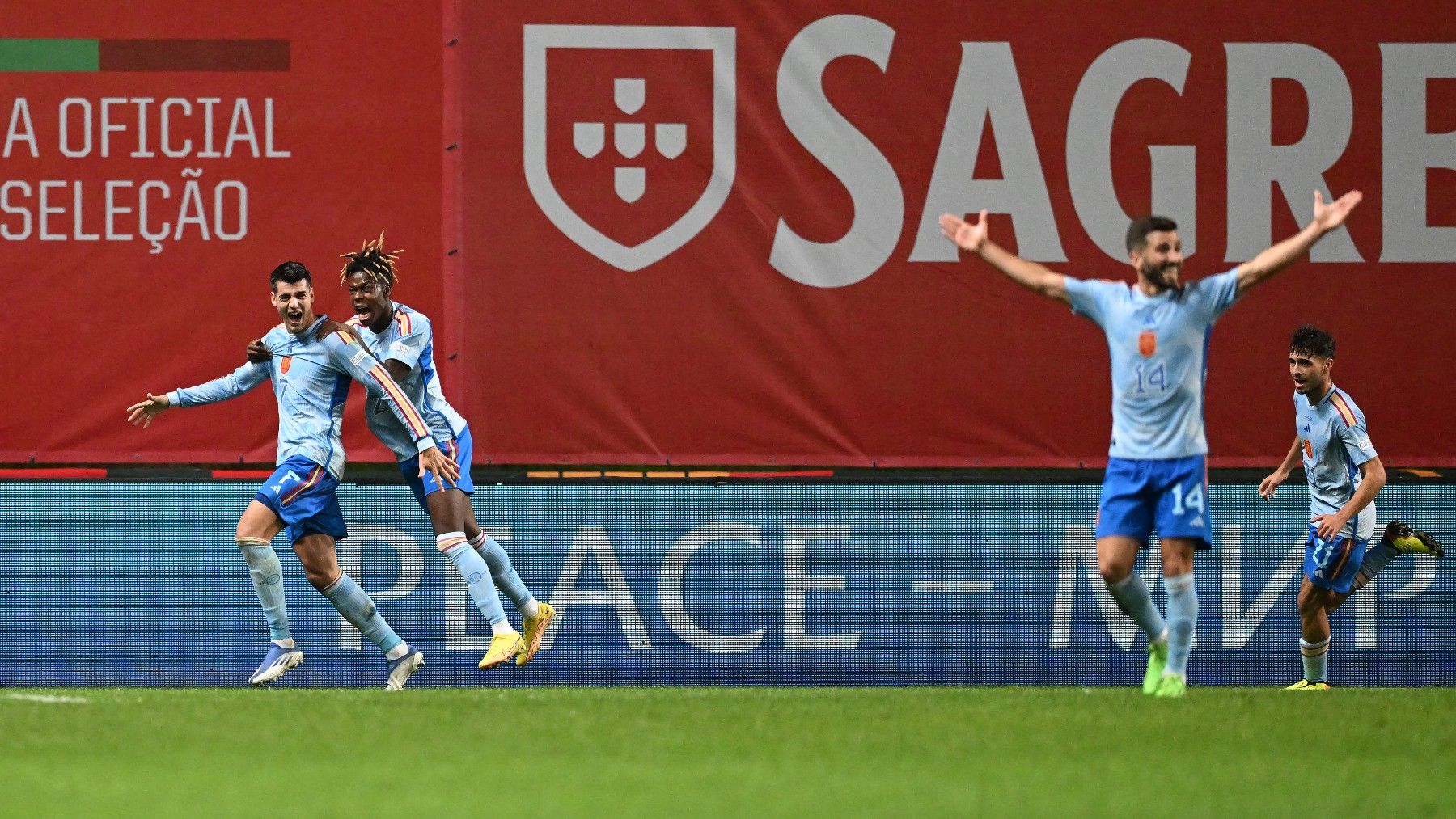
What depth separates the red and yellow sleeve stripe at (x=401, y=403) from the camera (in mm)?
9141

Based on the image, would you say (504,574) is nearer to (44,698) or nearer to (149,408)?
(149,408)

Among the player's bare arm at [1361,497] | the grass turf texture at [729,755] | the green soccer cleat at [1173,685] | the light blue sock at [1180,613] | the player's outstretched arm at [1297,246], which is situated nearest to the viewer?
the grass turf texture at [729,755]

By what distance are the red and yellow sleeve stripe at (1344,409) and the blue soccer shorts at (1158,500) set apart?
2.56 m

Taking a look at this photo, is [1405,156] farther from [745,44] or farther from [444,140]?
[444,140]

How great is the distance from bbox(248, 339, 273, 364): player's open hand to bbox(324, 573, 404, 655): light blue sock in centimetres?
121

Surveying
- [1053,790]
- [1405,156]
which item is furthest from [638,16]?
[1053,790]

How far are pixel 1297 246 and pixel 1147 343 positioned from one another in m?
0.67

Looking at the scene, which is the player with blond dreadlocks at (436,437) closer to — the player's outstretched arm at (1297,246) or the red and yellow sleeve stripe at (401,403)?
the red and yellow sleeve stripe at (401,403)

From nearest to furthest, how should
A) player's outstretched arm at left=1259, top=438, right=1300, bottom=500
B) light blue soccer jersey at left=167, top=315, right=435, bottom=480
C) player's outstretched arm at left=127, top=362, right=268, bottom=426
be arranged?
1. light blue soccer jersey at left=167, top=315, right=435, bottom=480
2. player's outstretched arm at left=127, top=362, right=268, bottom=426
3. player's outstretched arm at left=1259, top=438, right=1300, bottom=500

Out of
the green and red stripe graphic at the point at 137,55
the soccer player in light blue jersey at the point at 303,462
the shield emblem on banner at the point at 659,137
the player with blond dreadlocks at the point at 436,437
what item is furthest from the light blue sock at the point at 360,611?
the green and red stripe graphic at the point at 137,55

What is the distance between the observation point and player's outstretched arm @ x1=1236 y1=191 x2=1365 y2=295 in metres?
6.88

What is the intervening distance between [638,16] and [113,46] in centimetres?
304

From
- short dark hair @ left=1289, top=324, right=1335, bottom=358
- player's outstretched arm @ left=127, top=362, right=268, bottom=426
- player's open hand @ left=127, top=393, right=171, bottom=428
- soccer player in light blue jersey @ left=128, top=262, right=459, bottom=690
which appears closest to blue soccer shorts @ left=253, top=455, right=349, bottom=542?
soccer player in light blue jersey @ left=128, top=262, right=459, bottom=690

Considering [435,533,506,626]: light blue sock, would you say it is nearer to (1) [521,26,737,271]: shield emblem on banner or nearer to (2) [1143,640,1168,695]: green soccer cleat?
(1) [521,26,737,271]: shield emblem on banner
